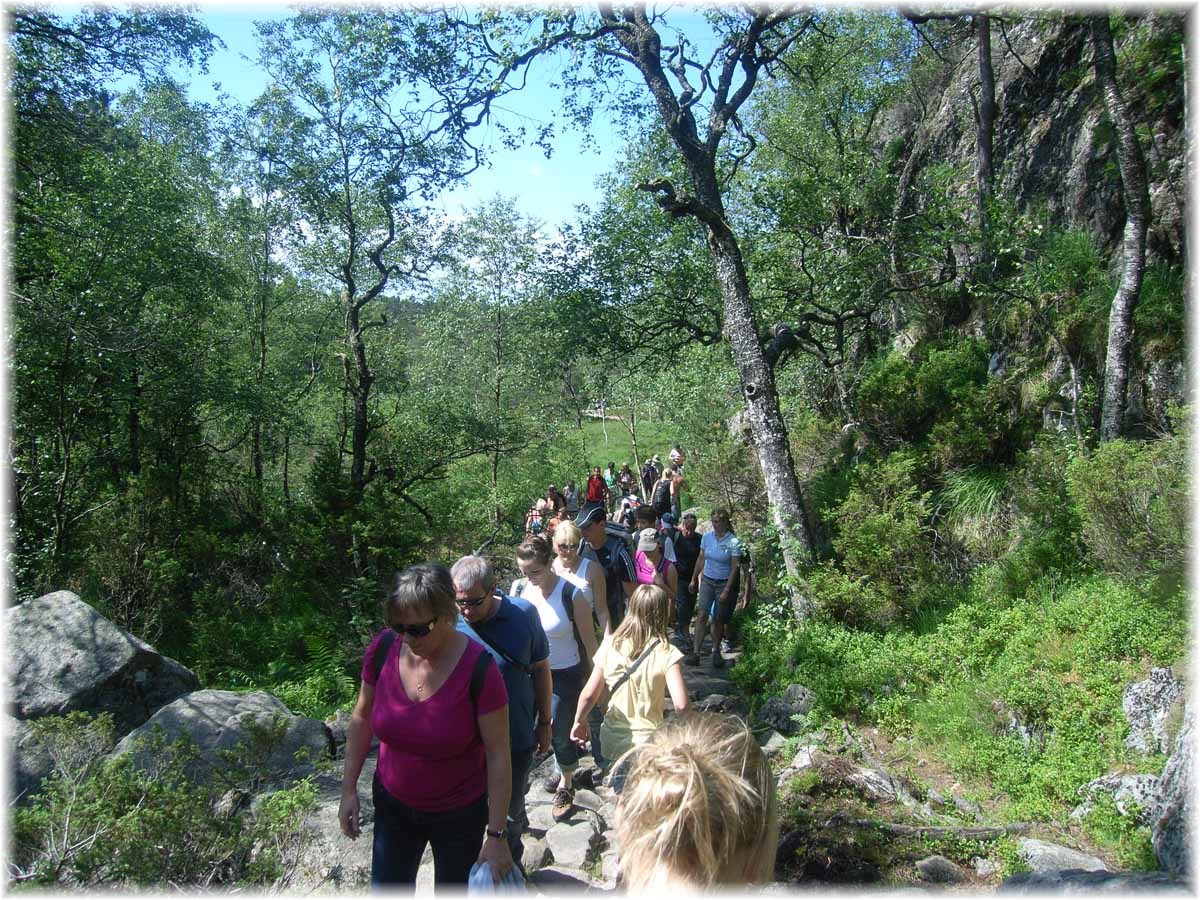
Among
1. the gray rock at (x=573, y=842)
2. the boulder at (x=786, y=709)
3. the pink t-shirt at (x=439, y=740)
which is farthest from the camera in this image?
the boulder at (x=786, y=709)

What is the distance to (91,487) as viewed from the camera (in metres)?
10.2

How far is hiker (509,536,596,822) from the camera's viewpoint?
4.41 m

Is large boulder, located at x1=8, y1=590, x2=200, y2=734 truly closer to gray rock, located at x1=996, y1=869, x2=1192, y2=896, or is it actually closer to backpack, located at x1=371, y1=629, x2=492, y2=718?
backpack, located at x1=371, y1=629, x2=492, y2=718

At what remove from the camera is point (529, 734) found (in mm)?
3529

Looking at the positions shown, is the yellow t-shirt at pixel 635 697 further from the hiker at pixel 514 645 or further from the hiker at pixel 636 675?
the hiker at pixel 514 645

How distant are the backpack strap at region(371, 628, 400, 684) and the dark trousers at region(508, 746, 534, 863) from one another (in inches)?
38.0

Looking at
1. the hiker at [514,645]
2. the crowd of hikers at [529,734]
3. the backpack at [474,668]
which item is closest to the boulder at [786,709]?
the crowd of hikers at [529,734]

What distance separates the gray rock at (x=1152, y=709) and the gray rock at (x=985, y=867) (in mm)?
1326

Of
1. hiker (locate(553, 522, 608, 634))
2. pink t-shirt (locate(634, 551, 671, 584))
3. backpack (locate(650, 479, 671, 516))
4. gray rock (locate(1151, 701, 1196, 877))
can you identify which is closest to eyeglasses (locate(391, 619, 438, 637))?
hiker (locate(553, 522, 608, 634))

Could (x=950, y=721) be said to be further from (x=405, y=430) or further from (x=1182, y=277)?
(x=405, y=430)

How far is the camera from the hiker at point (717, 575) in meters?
7.33

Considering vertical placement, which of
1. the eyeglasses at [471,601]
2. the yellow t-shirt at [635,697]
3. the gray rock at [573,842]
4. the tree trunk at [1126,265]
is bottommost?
the gray rock at [573,842]

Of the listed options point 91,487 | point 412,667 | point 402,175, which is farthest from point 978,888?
point 91,487

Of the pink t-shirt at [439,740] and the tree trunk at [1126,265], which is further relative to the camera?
the tree trunk at [1126,265]
